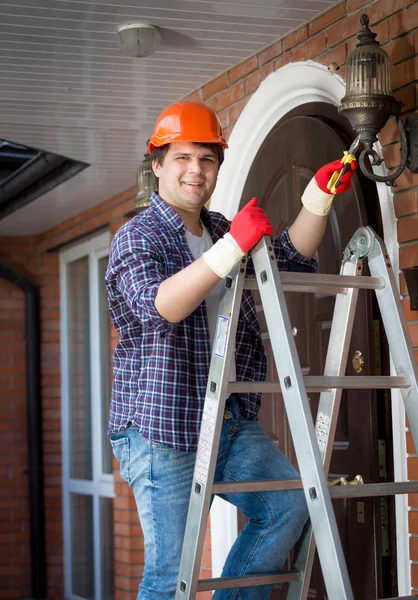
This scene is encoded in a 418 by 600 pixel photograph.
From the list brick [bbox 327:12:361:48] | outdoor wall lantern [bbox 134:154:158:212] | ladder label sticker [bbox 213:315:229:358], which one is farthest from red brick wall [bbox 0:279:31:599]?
ladder label sticker [bbox 213:315:229:358]

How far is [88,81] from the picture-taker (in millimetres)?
4008

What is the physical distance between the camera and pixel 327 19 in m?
3.38

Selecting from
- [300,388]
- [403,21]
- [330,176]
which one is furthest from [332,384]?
[403,21]

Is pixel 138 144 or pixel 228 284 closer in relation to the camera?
pixel 228 284

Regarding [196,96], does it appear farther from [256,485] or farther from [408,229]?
[256,485]

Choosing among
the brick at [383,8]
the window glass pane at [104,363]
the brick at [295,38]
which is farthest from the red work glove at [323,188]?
the window glass pane at [104,363]

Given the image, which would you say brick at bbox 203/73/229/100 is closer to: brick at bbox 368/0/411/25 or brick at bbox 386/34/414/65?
brick at bbox 368/0/411/25

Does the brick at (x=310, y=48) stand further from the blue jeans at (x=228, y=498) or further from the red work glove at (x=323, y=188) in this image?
the blue jeans at (x=228, y=498)

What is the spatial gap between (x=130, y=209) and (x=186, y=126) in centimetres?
322

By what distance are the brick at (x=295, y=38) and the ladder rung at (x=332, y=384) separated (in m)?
1.57

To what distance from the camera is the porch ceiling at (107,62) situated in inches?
131

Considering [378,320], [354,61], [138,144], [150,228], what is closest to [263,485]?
[150,228]

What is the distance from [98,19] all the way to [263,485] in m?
1.77

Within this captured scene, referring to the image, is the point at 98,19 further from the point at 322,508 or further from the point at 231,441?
the point at 322,508
